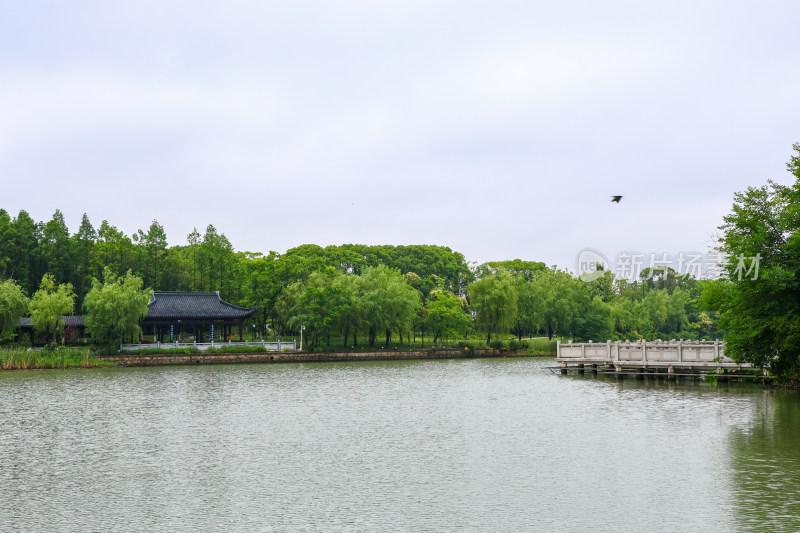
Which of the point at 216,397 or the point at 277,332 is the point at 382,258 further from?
the point at 216,397

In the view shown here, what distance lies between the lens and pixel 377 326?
57812 millimetres

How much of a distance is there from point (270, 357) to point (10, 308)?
1704cm

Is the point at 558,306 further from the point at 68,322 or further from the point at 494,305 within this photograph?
the point at 68,322

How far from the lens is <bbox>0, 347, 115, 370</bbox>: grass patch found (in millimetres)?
44312

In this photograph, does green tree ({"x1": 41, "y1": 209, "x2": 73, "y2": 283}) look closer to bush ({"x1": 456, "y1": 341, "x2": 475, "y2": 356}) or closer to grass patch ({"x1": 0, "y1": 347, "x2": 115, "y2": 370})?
grass patch ({"x1": 0, "y1": 347, "x2": 115, "y2": 370})

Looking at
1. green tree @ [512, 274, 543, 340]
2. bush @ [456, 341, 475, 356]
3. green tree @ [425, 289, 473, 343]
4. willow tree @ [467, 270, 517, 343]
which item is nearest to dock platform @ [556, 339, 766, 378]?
bush @ [456, 341, 475, 356]

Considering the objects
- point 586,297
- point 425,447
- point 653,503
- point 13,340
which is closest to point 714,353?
point 425,447

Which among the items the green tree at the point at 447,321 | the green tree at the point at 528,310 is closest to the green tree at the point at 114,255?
the green tree at the point at 447,321

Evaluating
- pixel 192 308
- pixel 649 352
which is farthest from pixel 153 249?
pixel 649 352

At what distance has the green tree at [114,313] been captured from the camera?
50.5 meters

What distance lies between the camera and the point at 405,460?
16234 millimetres

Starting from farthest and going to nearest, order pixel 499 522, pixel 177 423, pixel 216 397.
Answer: pixel 216 397 < pixel 177 423 < pixel 499 522

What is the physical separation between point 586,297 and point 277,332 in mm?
27460

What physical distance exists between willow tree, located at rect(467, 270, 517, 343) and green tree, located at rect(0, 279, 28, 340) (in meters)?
33.8
